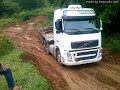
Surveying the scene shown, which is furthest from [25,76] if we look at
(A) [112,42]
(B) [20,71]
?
(A) [112,42]

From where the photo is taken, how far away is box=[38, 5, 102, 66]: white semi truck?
12883mm

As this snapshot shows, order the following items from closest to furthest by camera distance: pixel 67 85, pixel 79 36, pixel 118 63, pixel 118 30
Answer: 1. pixel 67 85
2. pixel 79 36
3. pixel 118 63
4. pixel 118 30

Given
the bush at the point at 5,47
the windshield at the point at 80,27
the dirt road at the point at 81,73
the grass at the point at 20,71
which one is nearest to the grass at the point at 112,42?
the dirt road at the point at 81,73

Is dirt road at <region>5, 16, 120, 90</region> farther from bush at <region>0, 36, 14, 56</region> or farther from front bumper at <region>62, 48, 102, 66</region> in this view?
bush at <region>0, 36, 14, 56</region>

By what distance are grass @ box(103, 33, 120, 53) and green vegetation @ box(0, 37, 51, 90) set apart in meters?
5.65

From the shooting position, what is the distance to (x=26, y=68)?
1303cm

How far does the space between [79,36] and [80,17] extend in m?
1.11

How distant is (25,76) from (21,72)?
0.78 meters

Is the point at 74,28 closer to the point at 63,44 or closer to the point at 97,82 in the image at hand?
the point at 63,44

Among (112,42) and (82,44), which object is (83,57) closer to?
(82,44)

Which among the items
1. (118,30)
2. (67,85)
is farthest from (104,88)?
(118,30)

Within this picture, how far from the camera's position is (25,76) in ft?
38.9

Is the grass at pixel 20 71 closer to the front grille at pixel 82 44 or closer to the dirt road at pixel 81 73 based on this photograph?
the dirt road at pixel 81 73

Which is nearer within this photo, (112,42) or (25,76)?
(25,76)
